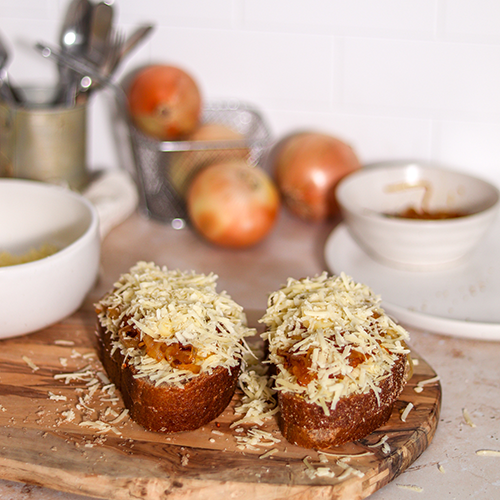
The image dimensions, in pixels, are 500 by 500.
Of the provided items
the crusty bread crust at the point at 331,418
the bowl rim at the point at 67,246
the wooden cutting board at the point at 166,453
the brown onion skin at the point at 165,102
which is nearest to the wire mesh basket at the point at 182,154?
the brown onion skin at the point at 165,102

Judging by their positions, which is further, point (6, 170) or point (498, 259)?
point (6, 170)

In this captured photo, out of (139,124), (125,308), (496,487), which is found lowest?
(496,487)

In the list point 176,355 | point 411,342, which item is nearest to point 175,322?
point 176,355

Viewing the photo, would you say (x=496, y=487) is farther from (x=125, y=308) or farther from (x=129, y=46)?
(x=129, y=46)

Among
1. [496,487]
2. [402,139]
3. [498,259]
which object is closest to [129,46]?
[402,139]

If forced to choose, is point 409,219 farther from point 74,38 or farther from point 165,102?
point 74,38

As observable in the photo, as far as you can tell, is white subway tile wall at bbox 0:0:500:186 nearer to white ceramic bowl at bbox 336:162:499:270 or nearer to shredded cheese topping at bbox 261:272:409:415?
white ceramic bowl at bbox 336:162:499:270

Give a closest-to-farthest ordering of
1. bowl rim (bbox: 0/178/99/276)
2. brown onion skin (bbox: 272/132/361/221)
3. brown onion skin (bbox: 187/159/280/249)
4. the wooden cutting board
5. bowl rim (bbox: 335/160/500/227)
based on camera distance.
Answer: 1. the wooden cutting board
2. bowl rim (bbox: 0/178/99/276)
3. bowl rim (bbox: 335/160/500/227)
4. brown onion skin (bbox: 187/159/280/249)
5. brown onion skin (bbox: 272/132/361/221)

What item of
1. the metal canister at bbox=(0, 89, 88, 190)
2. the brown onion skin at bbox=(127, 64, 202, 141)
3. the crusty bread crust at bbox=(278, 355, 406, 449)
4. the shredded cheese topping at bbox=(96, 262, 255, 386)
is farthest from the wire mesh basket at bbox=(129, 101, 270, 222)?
the crusty bread crust at bbox=(278, 355, 406, 449)
